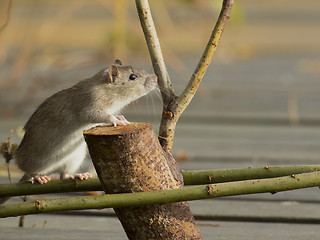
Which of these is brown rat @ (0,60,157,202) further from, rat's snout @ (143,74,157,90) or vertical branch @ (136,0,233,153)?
vertical branch @ (136,0,233,153)

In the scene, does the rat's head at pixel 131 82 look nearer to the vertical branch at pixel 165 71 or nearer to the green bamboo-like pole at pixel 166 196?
the vertical branch at pixel 165 71

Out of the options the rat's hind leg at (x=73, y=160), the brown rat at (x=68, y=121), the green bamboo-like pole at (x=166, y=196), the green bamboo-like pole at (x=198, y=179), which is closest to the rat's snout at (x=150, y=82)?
the brown rat at (x=68, y=121)

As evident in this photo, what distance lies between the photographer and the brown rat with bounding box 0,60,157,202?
1.82 m


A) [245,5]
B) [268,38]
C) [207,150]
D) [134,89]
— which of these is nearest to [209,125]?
[207,150]

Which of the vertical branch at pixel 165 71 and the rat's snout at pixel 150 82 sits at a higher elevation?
the vertical branch at pixel 165 71

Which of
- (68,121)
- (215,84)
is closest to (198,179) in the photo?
(68,121)

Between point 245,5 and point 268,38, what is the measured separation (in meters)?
2.19

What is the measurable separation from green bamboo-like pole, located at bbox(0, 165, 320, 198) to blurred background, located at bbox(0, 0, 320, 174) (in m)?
0.29

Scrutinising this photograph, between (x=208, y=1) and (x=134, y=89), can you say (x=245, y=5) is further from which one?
(x=134, y=89)

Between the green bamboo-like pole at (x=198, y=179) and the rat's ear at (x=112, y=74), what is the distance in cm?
53

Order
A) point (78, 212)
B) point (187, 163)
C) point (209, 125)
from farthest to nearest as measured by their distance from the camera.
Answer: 1. point (209, 125)
2. point (187, 163)
3. point (78, 212)

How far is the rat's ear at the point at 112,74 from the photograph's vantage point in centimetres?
195

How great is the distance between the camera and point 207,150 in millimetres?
2689

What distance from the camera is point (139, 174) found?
1.26 m
